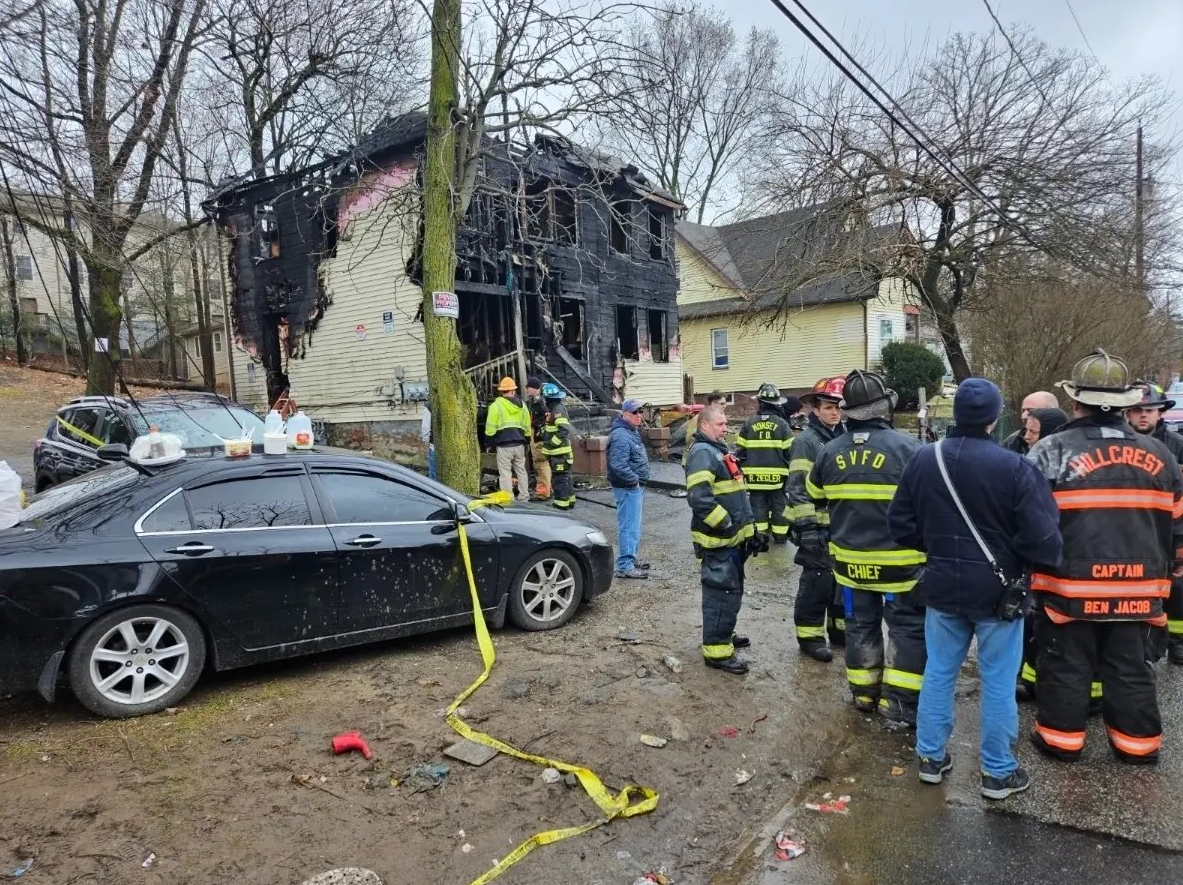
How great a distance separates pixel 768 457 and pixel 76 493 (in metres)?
5.39

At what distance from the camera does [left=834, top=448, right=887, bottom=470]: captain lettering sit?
4.01 meters

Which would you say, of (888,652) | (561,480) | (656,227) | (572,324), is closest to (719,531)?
(888,652)

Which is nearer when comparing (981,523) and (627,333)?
(981,523)

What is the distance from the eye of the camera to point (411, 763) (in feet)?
11.2

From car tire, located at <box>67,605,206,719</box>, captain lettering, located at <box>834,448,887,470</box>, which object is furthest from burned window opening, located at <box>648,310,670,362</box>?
car tire, located at <box>67,605,206,719</box>

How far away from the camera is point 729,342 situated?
1074 inches

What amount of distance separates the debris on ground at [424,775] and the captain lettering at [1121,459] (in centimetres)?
326

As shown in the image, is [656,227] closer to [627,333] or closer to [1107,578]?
[627,333]

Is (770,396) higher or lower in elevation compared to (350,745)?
higher

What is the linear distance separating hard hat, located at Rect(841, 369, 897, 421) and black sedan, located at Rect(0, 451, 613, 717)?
229 centimetres

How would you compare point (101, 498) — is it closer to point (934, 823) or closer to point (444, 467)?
point (444, 467)

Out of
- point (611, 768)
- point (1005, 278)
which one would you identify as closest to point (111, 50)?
point (611, 768)

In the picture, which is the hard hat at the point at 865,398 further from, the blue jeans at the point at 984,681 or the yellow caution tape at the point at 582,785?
the yellow caution tape at the point at 582,785

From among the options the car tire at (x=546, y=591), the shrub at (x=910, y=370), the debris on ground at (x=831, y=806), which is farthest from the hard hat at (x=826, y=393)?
the shrub at (x=910, y=370)
